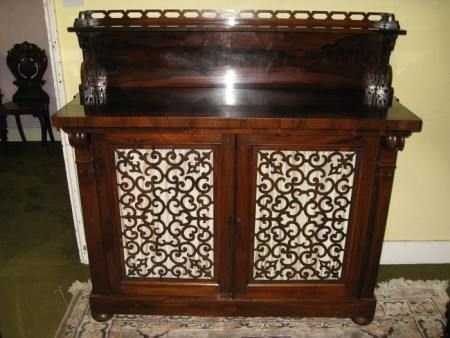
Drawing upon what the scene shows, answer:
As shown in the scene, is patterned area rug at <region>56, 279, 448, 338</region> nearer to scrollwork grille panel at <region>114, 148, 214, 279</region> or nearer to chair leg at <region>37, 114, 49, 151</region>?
scrollwork grille panel at <region>114, 148, 214, 279</region>

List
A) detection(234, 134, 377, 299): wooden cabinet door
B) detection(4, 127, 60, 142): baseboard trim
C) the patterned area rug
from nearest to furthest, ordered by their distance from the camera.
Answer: detection(234, 134, 377, 299): wooden cabinet door
the patterned area rug
detection(4, 127, 60, 142): baseboard trim

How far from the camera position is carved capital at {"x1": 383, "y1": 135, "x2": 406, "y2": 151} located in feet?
4.73

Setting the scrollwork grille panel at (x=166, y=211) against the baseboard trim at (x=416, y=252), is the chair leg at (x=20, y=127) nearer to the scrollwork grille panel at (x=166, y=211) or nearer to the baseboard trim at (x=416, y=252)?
the scrollwork grille panel at (x=166, y=211)

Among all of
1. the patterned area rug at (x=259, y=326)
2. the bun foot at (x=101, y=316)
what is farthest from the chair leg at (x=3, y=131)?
the bun foot at (x=101, y=316)

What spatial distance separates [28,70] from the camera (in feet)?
13.0

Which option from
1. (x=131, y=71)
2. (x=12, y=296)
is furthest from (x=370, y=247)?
(x=12, y=296)

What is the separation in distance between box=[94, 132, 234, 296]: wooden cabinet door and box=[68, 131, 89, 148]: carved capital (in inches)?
1.7

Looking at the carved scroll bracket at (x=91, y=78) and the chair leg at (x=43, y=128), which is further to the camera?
the chair leg at (x=43, y=128)

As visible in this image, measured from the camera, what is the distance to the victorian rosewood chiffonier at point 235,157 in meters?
1.46

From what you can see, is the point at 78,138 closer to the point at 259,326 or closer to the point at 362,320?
the point at 259,326

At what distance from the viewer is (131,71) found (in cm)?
161

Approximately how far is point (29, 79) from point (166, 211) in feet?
9.95

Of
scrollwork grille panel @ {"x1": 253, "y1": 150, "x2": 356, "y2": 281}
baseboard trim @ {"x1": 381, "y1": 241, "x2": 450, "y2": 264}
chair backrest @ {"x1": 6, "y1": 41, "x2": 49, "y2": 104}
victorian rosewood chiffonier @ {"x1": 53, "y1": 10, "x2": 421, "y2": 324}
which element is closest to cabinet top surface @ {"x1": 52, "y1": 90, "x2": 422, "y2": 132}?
victorian rosewood chiffonier @ {"x1": 53, "y1": 10, "x2": 421, "y2": 324}

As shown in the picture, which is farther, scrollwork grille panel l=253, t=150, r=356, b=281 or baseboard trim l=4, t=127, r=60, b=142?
baseboard trim l=4, t=127, r=60, b=142
